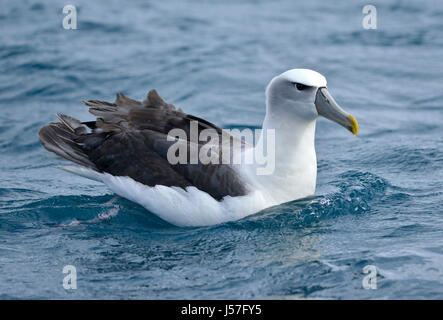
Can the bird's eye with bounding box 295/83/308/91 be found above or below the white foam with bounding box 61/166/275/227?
above

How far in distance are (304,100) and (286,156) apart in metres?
0.62

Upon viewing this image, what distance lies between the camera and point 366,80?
12852 mm

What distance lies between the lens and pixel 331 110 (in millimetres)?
6758

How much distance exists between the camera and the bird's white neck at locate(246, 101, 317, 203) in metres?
7.01

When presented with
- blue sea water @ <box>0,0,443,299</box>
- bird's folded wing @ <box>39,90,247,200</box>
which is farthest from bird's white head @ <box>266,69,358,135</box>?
blue sea water @ <box>0,0,443,299</box>

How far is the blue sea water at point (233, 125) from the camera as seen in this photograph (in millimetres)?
6113

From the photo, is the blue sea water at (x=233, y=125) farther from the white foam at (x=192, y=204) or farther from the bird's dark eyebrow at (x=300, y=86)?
the bird's dark eyebrow at (x=300, y=86)

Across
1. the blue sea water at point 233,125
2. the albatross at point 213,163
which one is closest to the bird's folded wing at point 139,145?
the albatross at point 213,163

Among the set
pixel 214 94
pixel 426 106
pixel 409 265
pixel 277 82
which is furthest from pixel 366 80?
pixel 409 265

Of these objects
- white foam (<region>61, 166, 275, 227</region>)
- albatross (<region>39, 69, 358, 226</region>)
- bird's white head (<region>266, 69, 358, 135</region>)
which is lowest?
white foam (<region>61, 166, 275, 227</region>)

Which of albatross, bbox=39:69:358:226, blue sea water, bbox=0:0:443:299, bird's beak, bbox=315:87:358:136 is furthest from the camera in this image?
albatross, bbox=39:69:358:226

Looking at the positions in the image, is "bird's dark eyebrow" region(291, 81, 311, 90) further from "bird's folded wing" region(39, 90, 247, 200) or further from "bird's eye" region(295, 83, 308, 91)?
"bird's folded wing" region(39, 90, 247, 200)

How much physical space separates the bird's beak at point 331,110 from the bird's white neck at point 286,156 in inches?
10.7

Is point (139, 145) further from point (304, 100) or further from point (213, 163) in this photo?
point (304, 100)
